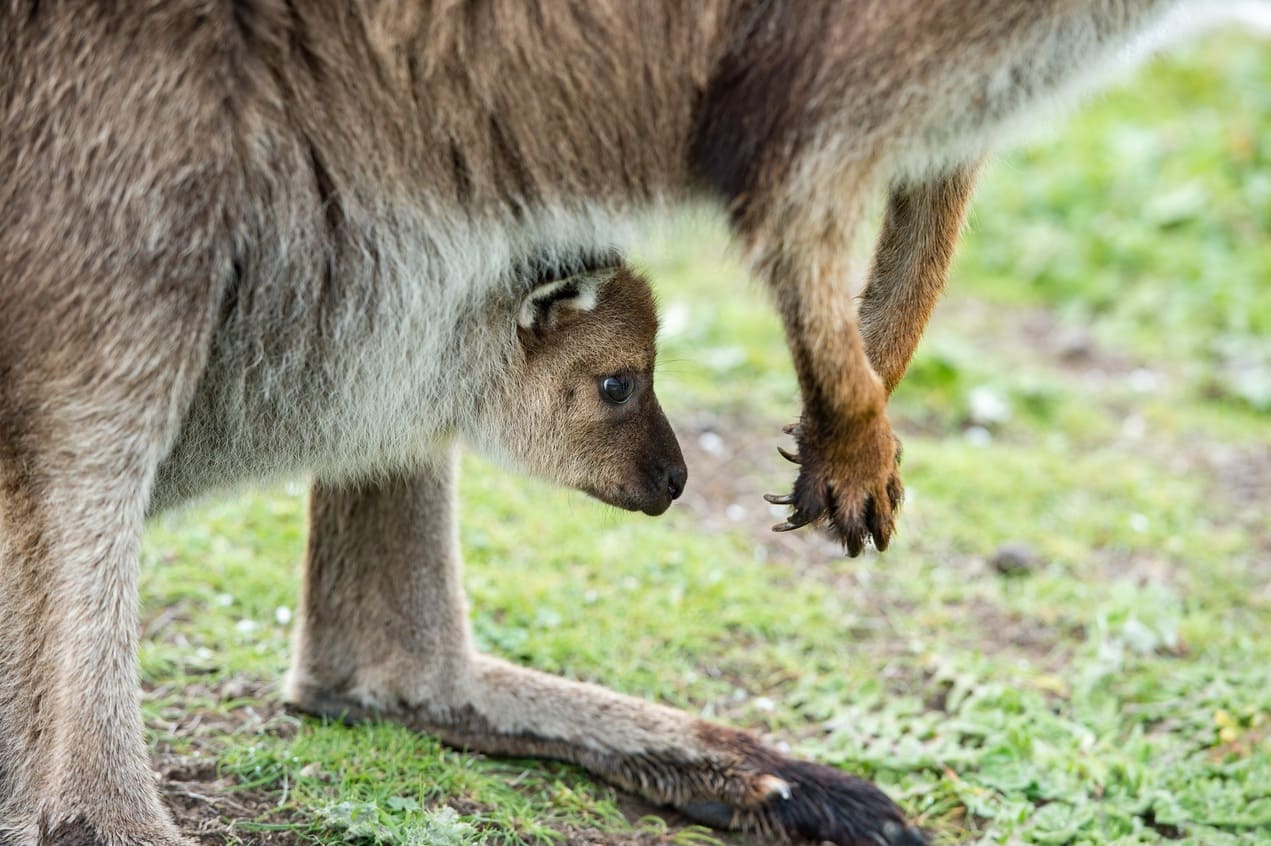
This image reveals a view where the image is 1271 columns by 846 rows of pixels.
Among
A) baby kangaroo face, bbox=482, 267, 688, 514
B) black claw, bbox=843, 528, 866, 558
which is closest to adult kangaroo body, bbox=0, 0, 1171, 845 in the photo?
black claw, bbox=843, 528, 866, 558

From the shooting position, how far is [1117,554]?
5906 millimetres

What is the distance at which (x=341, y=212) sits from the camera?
339 centimetres

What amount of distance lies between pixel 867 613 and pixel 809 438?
1804 millimetres

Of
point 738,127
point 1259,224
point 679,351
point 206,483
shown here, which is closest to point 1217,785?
point 738,127

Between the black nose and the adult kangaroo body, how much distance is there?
0.48m

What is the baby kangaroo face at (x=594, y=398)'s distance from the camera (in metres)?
3.96

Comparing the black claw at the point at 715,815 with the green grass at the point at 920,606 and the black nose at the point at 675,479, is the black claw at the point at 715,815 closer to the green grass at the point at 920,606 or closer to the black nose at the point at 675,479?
the green grass at the point at 920,606

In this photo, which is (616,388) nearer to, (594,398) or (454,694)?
(594,398)

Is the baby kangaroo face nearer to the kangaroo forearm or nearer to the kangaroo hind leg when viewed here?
the kangaroo hind leg

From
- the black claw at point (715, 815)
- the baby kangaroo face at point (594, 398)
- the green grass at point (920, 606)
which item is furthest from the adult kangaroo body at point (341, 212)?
the black claw at point (715, 815)

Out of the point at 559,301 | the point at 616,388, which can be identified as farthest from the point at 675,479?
the point at 559,301

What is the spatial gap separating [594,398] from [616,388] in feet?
0.20

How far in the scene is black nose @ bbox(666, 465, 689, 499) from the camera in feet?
13.6

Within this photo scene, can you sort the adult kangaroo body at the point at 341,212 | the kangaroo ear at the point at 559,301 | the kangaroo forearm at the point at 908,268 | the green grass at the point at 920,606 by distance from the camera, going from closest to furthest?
the adult kangaroo body at the point at 341,212 < the kangaroo ear at the point at 559,301 < the kangaroo forearm at the point at 908,268 < the green grass at the point at 920,606
